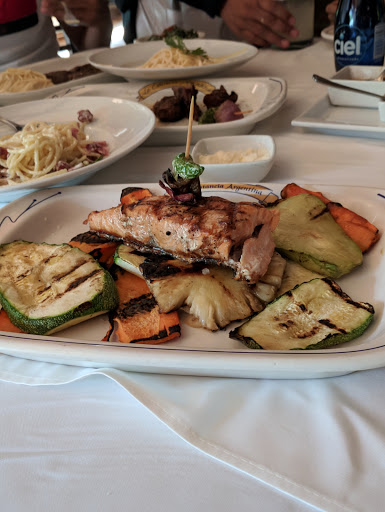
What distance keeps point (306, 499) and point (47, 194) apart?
1473 mm

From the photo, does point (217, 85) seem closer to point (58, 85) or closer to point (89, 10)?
point (58, 85)

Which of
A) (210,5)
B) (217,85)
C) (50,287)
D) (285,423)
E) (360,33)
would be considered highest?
(210,5)

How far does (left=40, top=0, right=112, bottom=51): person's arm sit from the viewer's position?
570 centimetres

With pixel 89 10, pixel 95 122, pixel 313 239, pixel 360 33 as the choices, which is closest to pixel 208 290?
pixel 313 239

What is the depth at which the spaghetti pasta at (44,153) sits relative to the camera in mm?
2215

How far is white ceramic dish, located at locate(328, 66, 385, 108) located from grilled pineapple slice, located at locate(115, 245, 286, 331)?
1708mm

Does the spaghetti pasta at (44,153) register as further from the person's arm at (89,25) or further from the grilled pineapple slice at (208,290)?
the person's arm at (89,25)

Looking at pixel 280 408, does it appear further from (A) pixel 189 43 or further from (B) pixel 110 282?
(A) pixel 189 43

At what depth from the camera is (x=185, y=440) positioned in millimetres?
1047

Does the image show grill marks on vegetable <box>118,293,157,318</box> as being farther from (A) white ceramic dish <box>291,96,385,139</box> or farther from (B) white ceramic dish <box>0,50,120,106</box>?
(B) white ceramic dish <box>0,50,120,106</box>

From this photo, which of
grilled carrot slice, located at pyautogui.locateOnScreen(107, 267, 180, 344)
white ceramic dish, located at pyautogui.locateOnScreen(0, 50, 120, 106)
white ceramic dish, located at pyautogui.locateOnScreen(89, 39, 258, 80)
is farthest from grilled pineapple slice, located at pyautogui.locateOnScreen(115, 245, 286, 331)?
white ceramic dish, located at pyautogui.locateOnScreen(0, 50, 120, 106)

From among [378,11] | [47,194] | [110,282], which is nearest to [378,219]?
[110,282]

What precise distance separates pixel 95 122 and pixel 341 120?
53.4 inches

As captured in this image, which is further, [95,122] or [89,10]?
[89,10]
